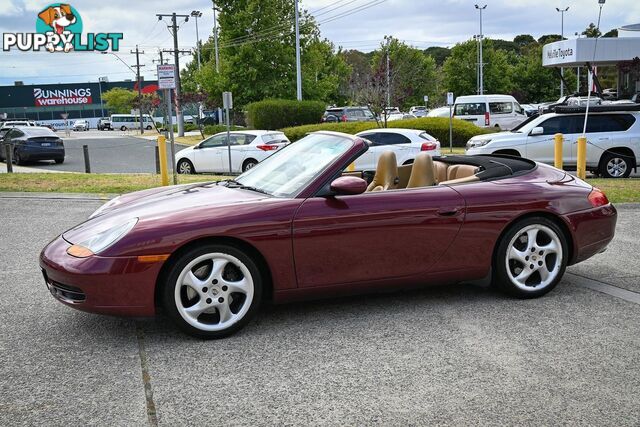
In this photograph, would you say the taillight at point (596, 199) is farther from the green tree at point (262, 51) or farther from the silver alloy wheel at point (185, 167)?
the green tree at point (262, 51)

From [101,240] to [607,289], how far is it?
396 cm

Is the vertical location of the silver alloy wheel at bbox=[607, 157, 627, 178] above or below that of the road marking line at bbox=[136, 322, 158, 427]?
above

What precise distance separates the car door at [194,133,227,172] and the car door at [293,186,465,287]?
48.8 ft

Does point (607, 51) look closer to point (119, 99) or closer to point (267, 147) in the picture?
point (267, 147)

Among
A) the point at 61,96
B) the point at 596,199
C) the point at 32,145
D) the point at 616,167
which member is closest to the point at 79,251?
the point at 596,199

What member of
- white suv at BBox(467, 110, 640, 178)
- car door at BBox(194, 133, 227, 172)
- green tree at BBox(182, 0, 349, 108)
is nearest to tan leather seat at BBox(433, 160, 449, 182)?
white suv at BBox(467, 110, 640, 178)

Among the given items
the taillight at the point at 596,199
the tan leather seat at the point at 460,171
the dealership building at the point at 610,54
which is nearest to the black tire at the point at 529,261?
the taillight at the point at 596,199

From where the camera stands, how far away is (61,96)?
4063 inches

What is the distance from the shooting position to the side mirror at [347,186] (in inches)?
179

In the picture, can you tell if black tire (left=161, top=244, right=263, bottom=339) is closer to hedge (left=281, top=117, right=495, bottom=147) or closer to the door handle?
the door handle

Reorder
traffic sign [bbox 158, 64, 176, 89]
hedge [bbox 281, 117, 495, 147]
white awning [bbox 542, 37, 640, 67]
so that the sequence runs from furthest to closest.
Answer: white awning [bbox 542, 37, 640, 67] → hedge [bbox 281, 117, 495, 147] → traffic sign [bbox 158, 64, 176, 89]

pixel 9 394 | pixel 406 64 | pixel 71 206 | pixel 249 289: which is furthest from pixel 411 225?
pixel 406 64

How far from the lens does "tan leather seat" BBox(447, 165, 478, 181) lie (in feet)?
18.1

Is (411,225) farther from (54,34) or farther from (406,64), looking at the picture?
(406,64)
